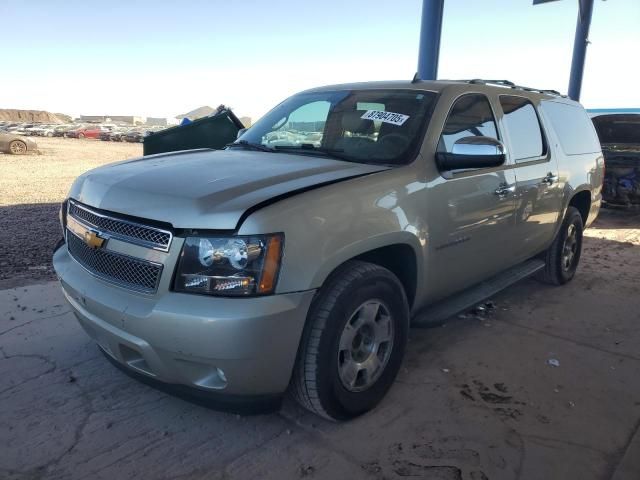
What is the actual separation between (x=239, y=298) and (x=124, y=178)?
105 cm

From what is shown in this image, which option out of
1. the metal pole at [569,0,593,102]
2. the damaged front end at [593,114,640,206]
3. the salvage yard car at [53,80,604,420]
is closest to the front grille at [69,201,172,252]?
the salvage yard car at [53,80,604,420]

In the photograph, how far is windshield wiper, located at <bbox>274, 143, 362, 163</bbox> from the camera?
3150 mm

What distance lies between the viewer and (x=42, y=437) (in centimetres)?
266

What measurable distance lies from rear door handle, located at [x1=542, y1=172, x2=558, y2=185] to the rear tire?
2.40 ft

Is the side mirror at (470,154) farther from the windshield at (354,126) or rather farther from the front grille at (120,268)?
the front grille at (120,268)

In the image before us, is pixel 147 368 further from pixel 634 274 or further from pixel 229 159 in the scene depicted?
pixel 634 274

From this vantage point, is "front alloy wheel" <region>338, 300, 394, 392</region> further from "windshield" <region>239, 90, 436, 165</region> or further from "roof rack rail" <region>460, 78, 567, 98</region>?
"roof rack rail" <region>460, 78, 567, 98</region>

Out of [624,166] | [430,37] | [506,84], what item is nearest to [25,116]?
[430,37]

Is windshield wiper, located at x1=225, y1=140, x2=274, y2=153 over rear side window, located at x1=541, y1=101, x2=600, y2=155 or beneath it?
beneath

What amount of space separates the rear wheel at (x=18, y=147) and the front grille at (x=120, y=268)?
864 inches

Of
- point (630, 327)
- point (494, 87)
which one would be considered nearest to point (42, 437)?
point (494, 87)

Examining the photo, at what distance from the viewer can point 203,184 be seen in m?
2.53

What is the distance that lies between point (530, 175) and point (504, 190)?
1.76 feet

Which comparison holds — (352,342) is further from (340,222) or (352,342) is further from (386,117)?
(386,117)
